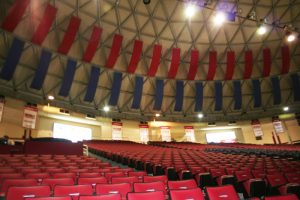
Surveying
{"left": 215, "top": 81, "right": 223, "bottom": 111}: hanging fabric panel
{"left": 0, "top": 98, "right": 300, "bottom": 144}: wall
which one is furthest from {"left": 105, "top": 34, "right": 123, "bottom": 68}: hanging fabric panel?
{"left": 215, "top": 81, "right": 223, "bottom": 111}: hanging fabric panel

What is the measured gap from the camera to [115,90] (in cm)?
2364

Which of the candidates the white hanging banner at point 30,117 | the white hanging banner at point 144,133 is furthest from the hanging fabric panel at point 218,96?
the white hanging banner at point 30,117

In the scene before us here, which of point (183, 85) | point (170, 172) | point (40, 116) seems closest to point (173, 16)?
point (183, 85)

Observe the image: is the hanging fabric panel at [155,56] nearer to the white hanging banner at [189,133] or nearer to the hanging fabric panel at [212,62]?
the hanging fabric panel at [212,62]

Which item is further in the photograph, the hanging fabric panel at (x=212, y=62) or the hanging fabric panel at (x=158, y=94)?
the hanging fabric panel at (x=158, y=94)

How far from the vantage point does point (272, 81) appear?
27.5 m

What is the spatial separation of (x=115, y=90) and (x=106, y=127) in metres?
5.83

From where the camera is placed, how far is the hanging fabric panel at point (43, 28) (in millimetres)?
16534

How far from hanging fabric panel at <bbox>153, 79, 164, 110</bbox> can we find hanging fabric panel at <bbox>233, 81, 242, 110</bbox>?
905cm

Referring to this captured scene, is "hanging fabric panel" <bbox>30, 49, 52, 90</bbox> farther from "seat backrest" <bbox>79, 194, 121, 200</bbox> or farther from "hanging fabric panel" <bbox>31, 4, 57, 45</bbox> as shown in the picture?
"seat backrest" <bbox>79, 194, 121, 200</bbox>

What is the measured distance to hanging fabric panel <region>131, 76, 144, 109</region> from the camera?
80.9 feet

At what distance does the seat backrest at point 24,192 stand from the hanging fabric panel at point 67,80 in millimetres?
16821

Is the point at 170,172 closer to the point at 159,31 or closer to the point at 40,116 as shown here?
the point at 40,116

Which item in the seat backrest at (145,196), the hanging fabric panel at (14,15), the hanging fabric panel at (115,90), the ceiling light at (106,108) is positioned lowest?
the seat backrest at (145,196)
